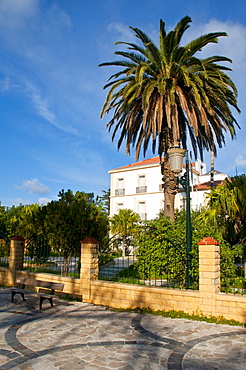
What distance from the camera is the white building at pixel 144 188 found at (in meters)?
36.3

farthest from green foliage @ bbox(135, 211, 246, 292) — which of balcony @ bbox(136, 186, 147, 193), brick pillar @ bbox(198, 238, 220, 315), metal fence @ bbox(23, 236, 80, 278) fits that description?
balcony @ bbox(136, 186, 147, 193)

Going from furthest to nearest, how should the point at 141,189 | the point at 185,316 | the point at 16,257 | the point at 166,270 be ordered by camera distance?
the point at 141,189 < the point at 16,257 < the point at 166,270 < the point at 185,316

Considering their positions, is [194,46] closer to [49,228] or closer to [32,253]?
[49,228]

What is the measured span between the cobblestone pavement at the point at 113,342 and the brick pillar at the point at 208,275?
19.4 inches

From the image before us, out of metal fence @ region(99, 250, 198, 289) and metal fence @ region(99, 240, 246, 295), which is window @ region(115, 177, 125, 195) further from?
metal fence @ region(99, 250, 198, 289)

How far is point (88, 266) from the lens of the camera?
31.4 feet

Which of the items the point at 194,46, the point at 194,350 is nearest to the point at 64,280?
the point at 194,350

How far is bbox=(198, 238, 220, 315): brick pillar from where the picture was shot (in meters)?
7.31

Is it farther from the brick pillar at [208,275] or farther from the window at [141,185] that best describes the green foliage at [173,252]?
Result: the window at [141,185]

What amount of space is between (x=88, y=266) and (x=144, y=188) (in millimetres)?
28702

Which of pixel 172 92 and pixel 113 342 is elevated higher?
pixel 172 92

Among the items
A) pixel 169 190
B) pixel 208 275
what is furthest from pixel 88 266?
pixel 169 190

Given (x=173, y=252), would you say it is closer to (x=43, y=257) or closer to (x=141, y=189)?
(x=43, y=257)

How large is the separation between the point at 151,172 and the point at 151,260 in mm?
27310
